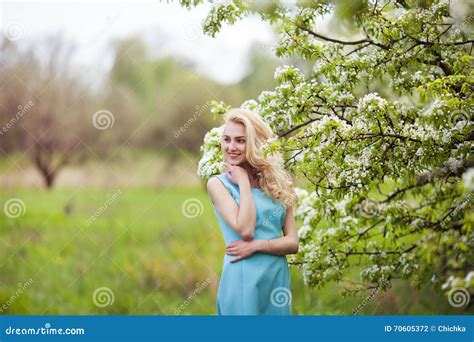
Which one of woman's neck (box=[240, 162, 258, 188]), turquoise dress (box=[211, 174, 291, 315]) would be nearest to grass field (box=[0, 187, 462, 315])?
turquoise dress (box=[211, 174, 291, 315])

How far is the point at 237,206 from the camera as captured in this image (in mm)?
3242

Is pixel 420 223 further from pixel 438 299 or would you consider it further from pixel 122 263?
pixel 122 263

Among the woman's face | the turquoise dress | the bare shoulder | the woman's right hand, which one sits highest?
the woman's face

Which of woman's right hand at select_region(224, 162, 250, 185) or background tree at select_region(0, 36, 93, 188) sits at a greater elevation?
background tree at select_region(0, 36, 93, 188)

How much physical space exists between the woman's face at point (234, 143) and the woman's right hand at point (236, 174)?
5cm

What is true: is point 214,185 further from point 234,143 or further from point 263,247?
point 263,247

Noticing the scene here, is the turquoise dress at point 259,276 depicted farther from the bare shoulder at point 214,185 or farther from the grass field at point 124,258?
the grass field at point 124,258

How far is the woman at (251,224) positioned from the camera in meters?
3.21

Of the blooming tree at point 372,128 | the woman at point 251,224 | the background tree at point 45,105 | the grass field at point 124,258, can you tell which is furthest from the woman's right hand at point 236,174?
the background tree at point 45,105

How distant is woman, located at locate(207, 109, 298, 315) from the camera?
321 centimetres

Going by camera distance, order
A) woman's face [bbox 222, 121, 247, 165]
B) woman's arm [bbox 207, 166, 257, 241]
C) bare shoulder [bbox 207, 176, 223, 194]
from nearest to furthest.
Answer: woman's arm [bbox 207, 166, 257, 241] < bare shoulder [bbox 207, 176, 223, 194] < woman's face [bbox 222, 121, 247, 165]

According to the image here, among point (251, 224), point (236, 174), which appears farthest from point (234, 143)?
point (251, 224)

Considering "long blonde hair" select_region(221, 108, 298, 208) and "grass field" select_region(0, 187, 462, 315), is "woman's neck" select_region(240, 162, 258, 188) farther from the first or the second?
"grass field" select_region(0, 187, 462, 315)

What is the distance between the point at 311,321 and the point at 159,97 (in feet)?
21.1
